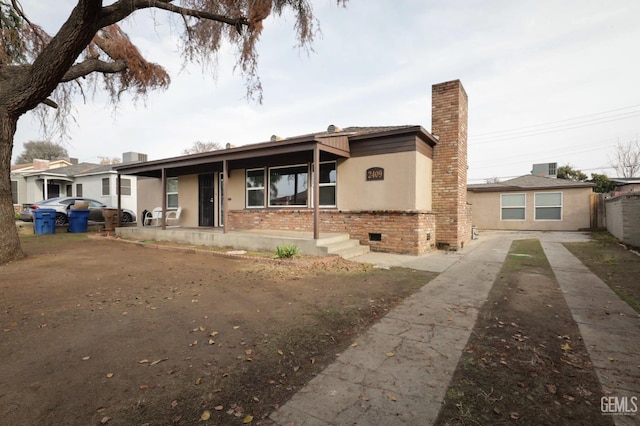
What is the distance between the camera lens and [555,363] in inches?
101

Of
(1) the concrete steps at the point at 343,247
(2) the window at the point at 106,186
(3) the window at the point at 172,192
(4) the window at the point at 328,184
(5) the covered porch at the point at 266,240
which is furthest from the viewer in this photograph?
(2) the window at the point at 106,186

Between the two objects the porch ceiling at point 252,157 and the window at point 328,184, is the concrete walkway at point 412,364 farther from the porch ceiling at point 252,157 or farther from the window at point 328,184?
the window at point 328,184

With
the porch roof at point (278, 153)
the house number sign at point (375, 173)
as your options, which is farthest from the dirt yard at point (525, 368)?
the porch roof at point (278, 153)

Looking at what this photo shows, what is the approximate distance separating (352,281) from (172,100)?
9163 mm

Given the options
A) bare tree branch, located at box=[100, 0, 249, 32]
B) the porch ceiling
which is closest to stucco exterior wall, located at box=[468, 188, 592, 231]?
the porch ceiling

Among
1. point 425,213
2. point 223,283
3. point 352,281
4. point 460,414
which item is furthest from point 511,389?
point 425,213

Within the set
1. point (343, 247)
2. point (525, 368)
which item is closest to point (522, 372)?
point (525, 368)

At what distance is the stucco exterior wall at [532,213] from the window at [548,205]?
0.56 feet

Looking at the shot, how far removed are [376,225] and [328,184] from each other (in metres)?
2.27

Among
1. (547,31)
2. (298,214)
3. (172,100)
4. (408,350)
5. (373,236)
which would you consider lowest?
(408,350)

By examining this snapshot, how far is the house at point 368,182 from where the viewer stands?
8359 mm

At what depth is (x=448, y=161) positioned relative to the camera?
9414mm

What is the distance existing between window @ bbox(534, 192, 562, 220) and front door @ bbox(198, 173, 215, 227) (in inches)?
674

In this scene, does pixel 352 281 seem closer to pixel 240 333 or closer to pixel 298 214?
pixel 240 333
